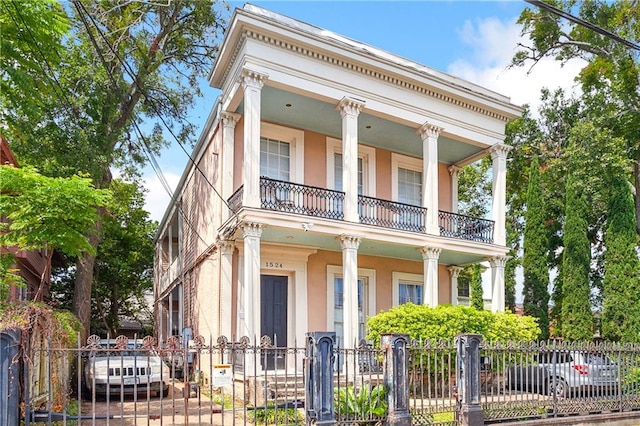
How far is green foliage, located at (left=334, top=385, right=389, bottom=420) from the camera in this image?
27.5 ft

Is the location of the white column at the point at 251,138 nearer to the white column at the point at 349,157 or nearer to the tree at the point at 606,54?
the white column at the point at 349,157

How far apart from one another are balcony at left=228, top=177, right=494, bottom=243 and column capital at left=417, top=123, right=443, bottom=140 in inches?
79.2

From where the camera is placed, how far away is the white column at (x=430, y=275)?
14.3 m

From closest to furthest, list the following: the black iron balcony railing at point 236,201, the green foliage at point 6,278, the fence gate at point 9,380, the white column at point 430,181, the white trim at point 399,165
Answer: the fence gate at point 9,380 → the green foliage at point 6,278 → the black iron balcony railing at point 236,201 → the white column at point 430,181 → the white trim at point 399,165

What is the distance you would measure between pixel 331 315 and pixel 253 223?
177 inches

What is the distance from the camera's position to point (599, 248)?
23.2m

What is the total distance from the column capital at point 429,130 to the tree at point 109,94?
730cm

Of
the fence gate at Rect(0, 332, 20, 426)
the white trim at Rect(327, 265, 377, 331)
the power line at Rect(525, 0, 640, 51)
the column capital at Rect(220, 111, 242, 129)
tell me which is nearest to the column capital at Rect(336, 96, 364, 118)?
the column capital at Rect(220, 111, 242, 129)

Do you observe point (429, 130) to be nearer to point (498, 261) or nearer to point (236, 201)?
point (498, 261)

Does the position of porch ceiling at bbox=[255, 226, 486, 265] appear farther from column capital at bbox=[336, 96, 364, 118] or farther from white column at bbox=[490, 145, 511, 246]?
column capital at bbox=[336, 96, 364, 118]

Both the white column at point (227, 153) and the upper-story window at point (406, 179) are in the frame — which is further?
the upper-story window at point (406, 179)

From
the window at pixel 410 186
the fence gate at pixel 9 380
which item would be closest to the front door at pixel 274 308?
the window at pixel 410 186

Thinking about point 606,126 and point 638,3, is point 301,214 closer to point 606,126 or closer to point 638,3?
point 606,126

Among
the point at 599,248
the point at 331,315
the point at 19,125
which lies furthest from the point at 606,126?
the point at 19,125
